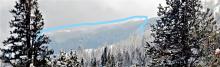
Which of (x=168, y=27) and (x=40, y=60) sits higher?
(x=168, y=27)

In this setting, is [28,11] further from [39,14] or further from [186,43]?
[186,43]

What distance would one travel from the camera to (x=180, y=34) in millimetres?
33094

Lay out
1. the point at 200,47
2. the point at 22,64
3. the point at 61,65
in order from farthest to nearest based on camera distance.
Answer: the point at 61,65, the point at 22,64, the point at 200,47

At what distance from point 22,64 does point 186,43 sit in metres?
12.4

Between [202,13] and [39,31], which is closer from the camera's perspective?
[202,13]

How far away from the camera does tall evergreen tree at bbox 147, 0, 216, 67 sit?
108 feet

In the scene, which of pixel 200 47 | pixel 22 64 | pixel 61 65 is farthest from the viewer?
pixel 61 65

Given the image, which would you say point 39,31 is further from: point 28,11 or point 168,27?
point 168,27

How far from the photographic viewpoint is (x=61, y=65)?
238ft

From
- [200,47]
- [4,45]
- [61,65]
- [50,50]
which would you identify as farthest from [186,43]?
[61,65]

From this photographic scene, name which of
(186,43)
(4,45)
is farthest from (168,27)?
(4,45)

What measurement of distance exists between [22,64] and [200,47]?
13246mm

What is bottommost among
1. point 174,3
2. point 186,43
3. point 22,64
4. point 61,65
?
point 61,65

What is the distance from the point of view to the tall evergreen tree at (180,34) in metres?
32.8
